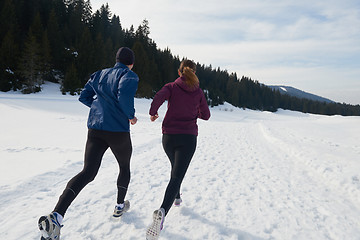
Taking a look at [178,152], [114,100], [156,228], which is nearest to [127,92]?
[114,100]

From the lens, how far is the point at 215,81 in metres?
90.1

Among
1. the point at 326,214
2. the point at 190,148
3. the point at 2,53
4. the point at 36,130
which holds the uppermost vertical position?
the point at 2,53

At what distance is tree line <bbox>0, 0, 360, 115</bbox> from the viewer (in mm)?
28891

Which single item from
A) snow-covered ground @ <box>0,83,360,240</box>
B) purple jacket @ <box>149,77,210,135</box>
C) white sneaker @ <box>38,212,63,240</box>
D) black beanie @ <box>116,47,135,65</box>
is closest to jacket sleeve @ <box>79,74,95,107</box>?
black beanie @ <box>116,47,135,65</box>

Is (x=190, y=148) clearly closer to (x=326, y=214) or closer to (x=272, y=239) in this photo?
(x=272, y=239)

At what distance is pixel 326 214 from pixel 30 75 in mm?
34302

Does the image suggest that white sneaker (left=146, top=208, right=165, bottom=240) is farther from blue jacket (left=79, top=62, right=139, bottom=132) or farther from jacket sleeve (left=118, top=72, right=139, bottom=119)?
jacket sleeve (left=118, top=72, right=139, bottom=119)

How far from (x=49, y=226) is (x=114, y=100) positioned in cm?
142

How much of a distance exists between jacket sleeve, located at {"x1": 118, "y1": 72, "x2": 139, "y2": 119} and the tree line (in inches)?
1250

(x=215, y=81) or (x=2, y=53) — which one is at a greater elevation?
(x=215, y=81)

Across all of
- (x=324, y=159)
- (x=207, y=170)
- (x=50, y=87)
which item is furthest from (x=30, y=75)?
(x=324, y=159)

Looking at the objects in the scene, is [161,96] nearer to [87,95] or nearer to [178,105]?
[178,105]

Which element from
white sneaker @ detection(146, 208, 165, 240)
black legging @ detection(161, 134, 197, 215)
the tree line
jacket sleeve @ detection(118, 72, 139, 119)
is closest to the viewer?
white sneaker @ detection(146, 208, 165, 240)

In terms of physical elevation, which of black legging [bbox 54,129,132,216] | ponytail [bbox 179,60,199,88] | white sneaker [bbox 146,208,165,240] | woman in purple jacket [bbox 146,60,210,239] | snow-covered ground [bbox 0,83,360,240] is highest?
ponytail [bbox 179,60,199,88]
